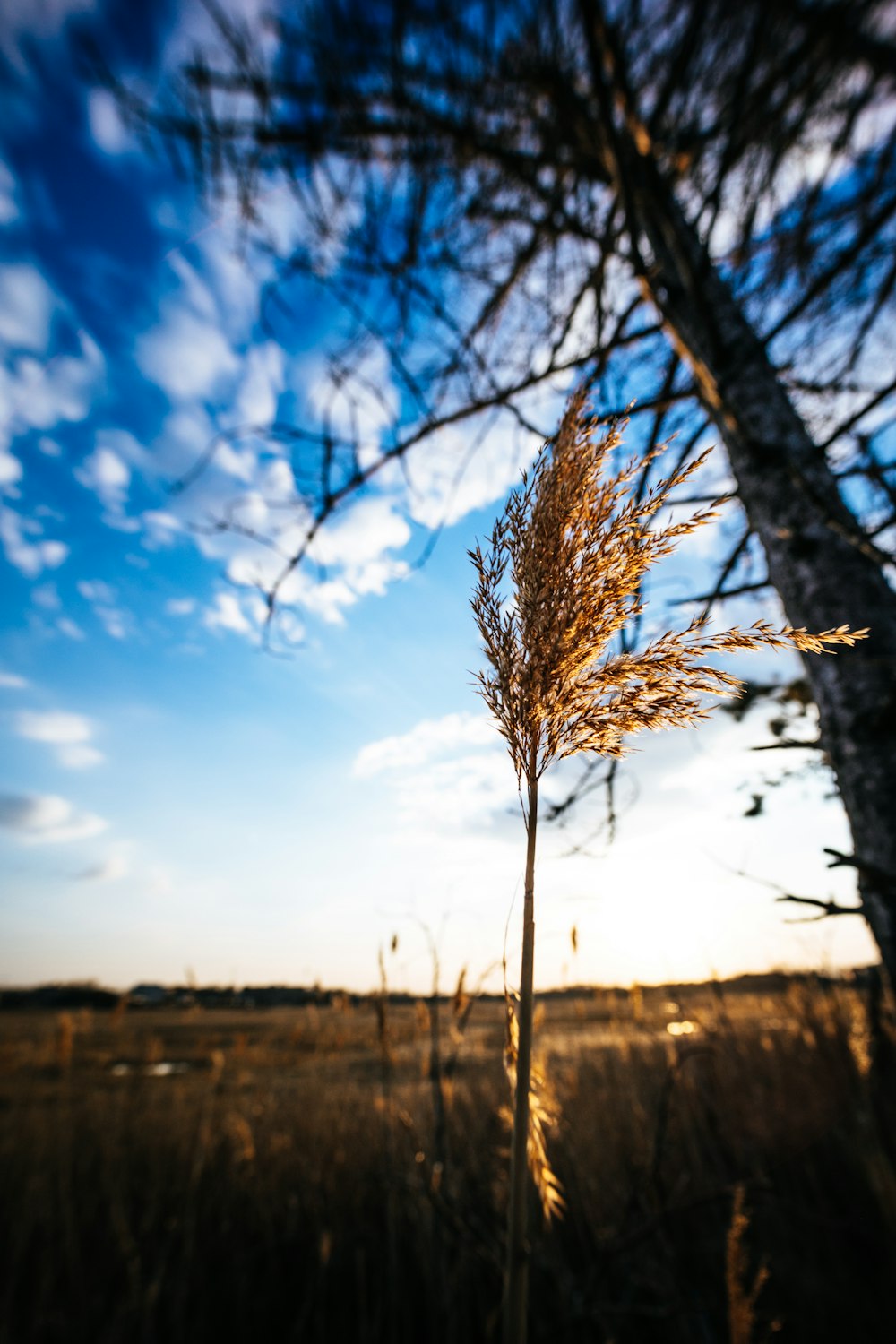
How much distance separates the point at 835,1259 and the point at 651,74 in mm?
5968

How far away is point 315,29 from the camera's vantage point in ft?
8.19

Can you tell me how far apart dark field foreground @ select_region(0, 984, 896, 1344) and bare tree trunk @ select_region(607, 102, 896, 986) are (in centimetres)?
109

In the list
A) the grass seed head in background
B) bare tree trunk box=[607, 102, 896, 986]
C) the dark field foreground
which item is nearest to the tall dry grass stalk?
the grass seed head in background

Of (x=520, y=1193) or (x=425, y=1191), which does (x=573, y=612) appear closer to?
(x=520, y=1193)

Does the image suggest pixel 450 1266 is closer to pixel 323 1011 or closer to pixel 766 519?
pixel 323 1011

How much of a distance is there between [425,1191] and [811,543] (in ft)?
7.50

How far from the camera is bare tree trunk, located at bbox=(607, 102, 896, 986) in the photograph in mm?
1733

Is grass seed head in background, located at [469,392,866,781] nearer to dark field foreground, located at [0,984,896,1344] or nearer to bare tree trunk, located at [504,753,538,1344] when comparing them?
bare tree trunk, located at [504,753,538,1344]

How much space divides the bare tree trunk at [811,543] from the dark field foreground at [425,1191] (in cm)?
109

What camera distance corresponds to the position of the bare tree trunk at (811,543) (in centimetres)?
173

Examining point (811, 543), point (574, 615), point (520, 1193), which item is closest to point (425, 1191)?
point (520, 1193)

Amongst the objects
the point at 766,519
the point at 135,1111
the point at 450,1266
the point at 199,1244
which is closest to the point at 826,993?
the point at 450,1266

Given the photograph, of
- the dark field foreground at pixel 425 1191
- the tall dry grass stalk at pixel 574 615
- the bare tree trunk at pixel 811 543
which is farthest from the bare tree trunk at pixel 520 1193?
the bare tree trunk at pixel 811 543

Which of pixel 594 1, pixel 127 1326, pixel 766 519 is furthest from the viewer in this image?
pixel 127 1326
